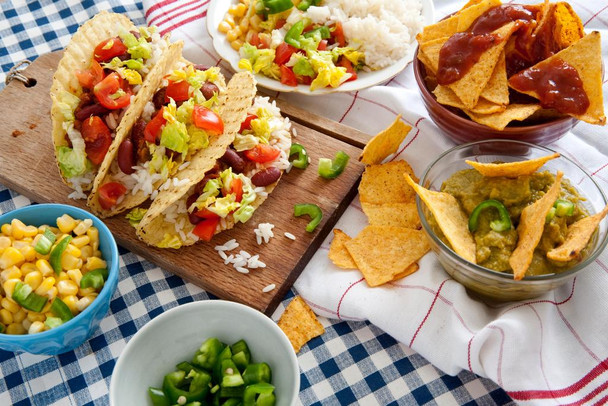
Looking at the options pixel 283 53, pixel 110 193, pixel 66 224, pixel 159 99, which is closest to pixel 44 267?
pixel 66 224

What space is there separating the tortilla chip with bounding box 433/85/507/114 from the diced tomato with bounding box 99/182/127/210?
5.61ft

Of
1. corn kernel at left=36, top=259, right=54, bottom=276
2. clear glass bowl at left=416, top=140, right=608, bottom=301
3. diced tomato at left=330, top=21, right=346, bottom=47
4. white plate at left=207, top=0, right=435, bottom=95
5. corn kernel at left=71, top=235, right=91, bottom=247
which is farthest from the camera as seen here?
diced tomato at left=330, top=21, right=346, bottom=47

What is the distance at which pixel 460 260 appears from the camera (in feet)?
9.08

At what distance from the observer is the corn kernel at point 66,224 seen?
3.00m

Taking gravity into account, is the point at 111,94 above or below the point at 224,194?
above

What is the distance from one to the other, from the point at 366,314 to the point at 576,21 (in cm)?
182

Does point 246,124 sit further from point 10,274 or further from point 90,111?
point 10,274

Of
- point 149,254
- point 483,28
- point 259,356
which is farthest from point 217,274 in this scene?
point 483,28

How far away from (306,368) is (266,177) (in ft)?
3.35

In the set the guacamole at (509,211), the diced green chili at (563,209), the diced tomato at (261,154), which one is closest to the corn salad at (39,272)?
the diced tomato at (261,154)

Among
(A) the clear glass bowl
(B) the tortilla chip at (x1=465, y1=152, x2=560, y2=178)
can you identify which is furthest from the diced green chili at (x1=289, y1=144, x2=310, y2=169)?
(B) the tortilla chip at (x1=465, y1=152, x2=560, y2=178)

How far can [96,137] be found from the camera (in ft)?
11.1

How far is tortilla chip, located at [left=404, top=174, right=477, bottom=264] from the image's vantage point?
275cm

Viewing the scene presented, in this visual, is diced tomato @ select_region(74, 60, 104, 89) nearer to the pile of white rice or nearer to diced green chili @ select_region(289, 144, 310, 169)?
diced green chili @ select_region(289, 144, 310, 169)
